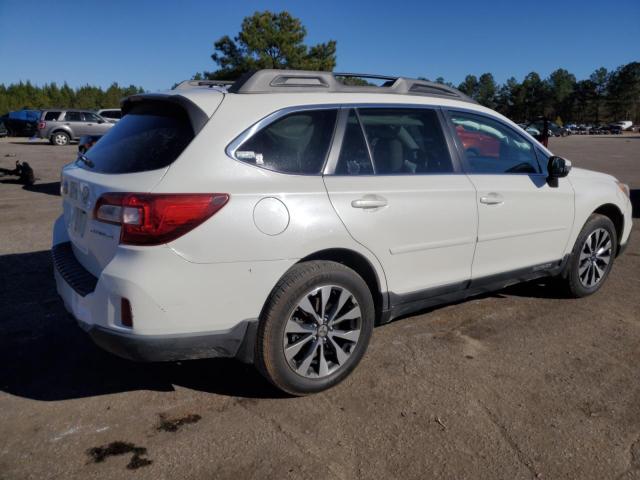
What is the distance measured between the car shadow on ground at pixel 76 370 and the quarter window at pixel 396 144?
4.72 feet

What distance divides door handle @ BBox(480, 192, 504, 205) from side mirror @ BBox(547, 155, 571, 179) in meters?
0.62

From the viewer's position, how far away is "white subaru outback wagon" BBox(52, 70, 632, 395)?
265 cm

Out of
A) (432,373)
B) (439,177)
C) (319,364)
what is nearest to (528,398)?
(432,373)

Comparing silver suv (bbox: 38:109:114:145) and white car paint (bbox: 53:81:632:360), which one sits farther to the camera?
silver suv (bbox: 38:109:114:145)

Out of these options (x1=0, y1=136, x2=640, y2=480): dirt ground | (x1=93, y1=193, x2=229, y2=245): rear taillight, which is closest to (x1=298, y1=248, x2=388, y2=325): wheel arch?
(x1=0, y1=136, x2=640, y2=480): dirt ground

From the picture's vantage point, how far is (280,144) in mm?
3068

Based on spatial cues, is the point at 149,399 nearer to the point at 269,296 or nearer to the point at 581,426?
the point at 269,296

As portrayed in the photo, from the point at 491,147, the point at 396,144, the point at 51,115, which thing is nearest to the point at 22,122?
the point at 51,115

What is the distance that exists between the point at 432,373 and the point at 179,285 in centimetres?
172

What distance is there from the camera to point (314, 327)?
10.2 ft

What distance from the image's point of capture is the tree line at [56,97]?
73188mm

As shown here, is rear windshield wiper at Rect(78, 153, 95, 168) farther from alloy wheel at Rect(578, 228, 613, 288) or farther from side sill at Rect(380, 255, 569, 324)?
alloy wheel at Rect(578, 228, 613, 288)

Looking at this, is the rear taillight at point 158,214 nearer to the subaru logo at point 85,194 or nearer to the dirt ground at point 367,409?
the subaru logo at point 85,194

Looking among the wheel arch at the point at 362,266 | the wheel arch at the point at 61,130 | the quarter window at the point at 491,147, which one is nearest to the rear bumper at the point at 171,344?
the wheel arch at the point at 362,266
